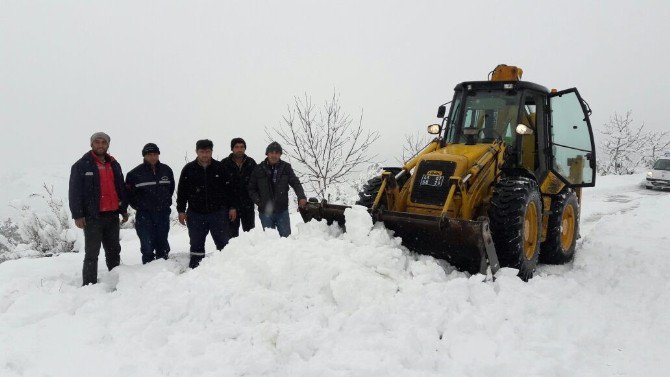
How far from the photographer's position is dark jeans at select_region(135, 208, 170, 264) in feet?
17.9

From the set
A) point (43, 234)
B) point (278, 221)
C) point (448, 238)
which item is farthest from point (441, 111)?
point (43, 234)

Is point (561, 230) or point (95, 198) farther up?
point (95, 198)

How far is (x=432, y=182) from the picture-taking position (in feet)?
15.8

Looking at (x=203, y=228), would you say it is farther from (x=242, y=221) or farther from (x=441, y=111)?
(x=441, y=111)

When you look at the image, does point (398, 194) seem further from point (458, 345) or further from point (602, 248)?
point (602, 248)

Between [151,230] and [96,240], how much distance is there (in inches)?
30.8

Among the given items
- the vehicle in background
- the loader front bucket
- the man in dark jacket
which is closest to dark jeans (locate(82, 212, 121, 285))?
the man in dark jacket

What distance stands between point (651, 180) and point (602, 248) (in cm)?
1366

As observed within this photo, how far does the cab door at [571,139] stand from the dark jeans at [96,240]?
5.32 meters

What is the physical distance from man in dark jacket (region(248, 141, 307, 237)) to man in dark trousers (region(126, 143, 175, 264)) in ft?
3.49

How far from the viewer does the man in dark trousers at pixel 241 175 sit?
19.9 feet

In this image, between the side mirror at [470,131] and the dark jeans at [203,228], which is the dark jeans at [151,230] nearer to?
the dark jeans at [203,228]

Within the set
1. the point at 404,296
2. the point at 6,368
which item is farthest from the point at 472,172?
the point at 6,368

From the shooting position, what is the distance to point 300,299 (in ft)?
11.8
